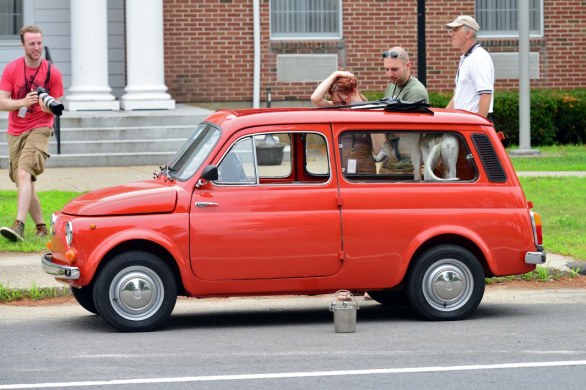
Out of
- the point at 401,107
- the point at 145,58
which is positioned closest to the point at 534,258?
the point at 401,107

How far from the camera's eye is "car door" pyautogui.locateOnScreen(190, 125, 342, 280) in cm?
834

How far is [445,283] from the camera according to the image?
28.5 ft

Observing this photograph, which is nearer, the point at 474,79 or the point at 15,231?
the point at 474,79

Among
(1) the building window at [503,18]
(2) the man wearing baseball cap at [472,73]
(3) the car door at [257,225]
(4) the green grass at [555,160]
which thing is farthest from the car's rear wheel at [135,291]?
(1) the building window at [503,18]

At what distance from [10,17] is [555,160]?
958 centimetres

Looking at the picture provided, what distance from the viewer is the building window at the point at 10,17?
71.1 feet

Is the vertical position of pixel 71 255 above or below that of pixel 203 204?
below

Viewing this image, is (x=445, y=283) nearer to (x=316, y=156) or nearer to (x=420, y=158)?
(x=420, y=158)

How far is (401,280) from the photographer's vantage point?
865cm

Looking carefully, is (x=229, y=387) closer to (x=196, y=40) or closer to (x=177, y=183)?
(x=177, y=183)

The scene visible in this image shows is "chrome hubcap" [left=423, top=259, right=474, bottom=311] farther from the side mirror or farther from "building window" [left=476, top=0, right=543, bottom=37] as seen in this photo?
"building window" [left=476, top=0, right=543, bottom=37]

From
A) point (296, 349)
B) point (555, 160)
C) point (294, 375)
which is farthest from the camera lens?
point (555, 160)

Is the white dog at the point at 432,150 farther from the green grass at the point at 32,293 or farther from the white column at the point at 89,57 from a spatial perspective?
the white column at the point at 89,57

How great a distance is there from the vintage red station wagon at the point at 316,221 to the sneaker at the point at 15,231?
3.08m
